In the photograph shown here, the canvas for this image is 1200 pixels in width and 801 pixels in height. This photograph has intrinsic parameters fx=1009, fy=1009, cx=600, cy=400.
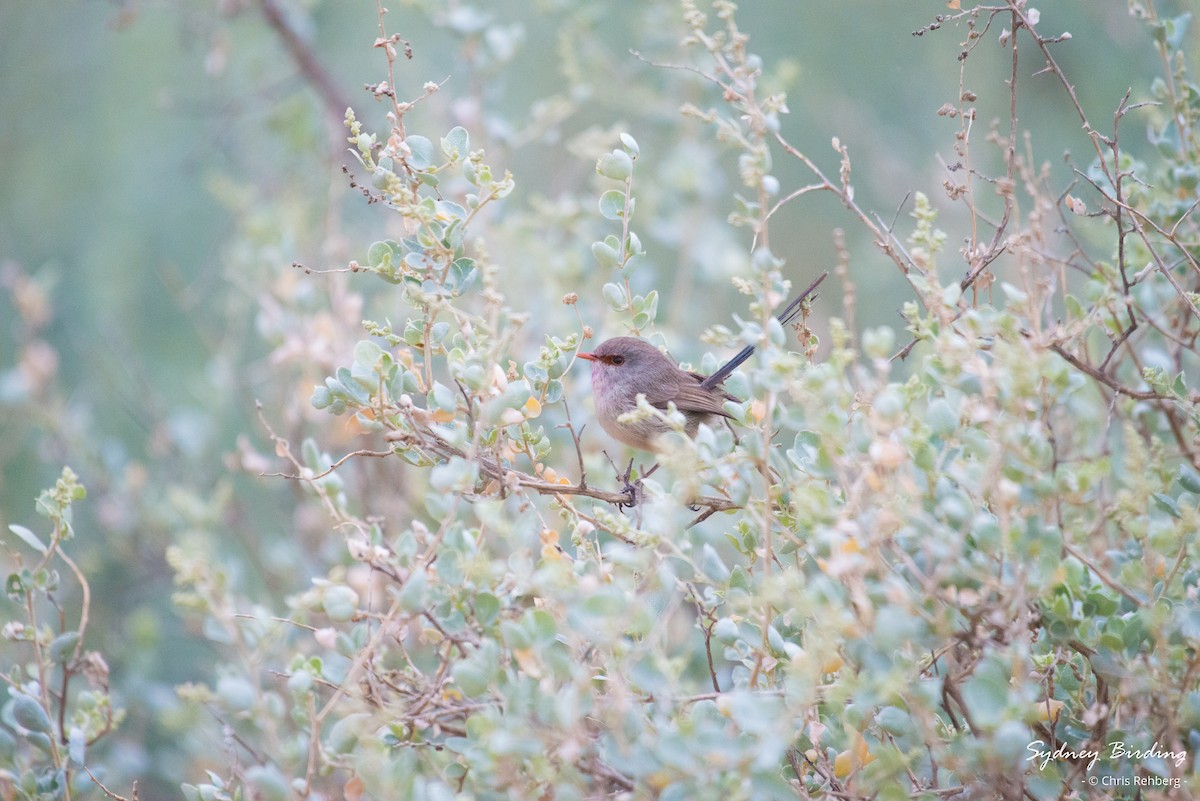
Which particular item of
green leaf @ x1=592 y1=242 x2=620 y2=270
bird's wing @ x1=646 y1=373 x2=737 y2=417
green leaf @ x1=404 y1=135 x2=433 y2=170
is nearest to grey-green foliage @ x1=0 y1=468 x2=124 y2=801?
green leaf @ x1=404 y1=135 x2=433 y2=170

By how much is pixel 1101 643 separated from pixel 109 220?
7.85m

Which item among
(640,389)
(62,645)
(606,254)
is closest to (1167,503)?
(606,254)

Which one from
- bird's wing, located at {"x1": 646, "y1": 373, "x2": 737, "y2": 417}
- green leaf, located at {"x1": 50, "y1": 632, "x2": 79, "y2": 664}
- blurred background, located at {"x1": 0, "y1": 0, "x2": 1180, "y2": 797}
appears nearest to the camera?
green leaf, located at {"x1": 50, "y1": 632, "x2": 79, "y2": 664}

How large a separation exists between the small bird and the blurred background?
442mm

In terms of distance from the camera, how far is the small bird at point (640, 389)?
3641mm

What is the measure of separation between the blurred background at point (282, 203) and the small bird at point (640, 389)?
1.45 ft

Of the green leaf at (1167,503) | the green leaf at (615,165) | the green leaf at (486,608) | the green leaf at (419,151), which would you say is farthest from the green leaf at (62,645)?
the green leaf at (1167,503)

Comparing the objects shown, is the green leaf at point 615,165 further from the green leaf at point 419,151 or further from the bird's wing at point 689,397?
the bird's wing at point 689,397

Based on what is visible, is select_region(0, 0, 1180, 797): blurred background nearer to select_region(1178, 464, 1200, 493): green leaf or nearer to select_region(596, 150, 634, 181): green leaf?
select_region(596, 150, 634, 181): green leaf

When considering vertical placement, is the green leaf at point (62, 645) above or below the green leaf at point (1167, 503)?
below

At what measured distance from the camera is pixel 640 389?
3.83 metres

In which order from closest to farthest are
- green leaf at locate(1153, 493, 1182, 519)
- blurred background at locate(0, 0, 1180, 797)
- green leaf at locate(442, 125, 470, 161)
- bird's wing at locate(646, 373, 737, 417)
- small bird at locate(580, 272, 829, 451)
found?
green leaf at locate(1153, 493, 1182, 519), green leaf at locate(442, 125, 470, 161), small bird at locate(580, 272, 829, 451), bird's wing at locate(646, 373, 737, 417), blurred background at locate(0, 0, 1180, 797)

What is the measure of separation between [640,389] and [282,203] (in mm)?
2423

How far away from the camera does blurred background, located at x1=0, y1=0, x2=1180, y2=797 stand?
4270 mm
